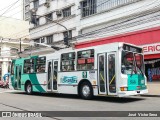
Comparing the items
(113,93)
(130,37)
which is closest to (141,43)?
(130,37)

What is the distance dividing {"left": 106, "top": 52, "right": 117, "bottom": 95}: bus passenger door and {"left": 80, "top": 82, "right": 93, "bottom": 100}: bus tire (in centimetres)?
155

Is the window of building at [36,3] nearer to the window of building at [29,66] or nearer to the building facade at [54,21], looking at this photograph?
the building facade at [54,21]

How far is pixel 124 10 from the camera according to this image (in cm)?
2578

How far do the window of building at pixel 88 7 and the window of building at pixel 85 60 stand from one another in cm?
1390

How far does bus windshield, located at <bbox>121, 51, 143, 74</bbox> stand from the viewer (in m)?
14.6

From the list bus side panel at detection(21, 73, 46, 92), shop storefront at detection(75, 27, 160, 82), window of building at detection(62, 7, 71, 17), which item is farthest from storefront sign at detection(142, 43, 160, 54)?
window of building at detection(62, 7, 71, 17)

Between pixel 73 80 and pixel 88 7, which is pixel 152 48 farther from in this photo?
pixel 88 7

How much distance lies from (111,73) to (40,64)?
23.5 ft

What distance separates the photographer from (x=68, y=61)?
1764 cm

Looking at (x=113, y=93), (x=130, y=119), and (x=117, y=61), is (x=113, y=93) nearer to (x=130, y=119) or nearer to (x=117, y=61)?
(x=117, y=61)

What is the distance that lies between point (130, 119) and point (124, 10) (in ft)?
58.1

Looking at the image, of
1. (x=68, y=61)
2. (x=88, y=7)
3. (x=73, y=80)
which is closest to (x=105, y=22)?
(x=88, y=7)

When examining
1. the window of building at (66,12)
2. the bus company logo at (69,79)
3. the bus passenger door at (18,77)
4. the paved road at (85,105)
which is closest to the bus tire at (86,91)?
the bus company logo at (69,79)

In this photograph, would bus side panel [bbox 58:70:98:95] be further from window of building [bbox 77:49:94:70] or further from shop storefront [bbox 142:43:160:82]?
shop storefront [bbox 142:43:160:82]
